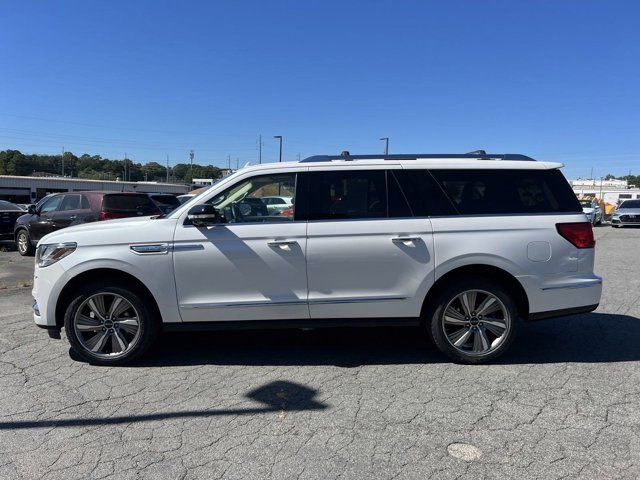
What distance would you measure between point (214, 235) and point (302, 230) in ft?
2.65

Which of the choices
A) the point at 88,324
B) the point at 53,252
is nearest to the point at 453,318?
the point at 88,324

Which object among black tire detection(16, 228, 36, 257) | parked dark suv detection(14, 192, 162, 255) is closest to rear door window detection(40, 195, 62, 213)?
parked dark suv detection(14, 192, 162, 255)

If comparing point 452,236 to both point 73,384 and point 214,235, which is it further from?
point 73,384

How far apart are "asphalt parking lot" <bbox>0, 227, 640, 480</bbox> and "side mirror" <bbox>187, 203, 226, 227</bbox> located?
137 centimetres

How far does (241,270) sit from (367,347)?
1.65 metres

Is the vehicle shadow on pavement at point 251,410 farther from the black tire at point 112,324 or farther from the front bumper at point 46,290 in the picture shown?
the front bumper at point 46,290

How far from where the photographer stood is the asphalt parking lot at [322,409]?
3023 millimetres

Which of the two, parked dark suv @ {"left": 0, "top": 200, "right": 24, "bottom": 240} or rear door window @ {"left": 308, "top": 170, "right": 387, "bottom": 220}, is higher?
rear door window @ {"left": 308, "top": 170, "right": 387, "bottom": 220}

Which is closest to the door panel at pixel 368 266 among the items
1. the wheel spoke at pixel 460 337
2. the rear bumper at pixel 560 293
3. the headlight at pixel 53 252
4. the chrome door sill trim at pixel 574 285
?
the wheel spoke at pixel 460 337

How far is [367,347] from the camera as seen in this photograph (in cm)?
517

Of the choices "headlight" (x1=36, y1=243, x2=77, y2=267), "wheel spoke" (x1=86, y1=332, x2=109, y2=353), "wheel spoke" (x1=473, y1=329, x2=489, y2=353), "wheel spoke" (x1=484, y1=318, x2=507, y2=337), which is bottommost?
"wheel spoke" (x1=86, y1=332, x2=109, y2=353)

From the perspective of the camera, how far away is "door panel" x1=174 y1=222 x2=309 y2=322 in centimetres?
446

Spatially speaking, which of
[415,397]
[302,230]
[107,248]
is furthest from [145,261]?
[415,397]

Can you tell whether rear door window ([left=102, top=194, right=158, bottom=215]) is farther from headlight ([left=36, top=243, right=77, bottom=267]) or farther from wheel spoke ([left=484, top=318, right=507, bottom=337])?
wheel spoke ([left=484, top=318, right=507, bottom=337])
